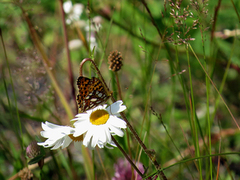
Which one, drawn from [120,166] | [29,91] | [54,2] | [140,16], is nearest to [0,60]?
[54,2]

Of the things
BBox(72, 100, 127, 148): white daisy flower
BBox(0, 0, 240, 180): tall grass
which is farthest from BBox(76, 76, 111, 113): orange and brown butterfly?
BBox(0, 0, 240, 180): tall grass

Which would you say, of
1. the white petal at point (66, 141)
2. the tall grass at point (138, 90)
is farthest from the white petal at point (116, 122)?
the tall grass at point (138, 90)

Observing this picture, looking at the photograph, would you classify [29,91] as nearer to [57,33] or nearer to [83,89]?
[83,89]

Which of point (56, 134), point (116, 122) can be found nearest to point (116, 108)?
point (116, 122)

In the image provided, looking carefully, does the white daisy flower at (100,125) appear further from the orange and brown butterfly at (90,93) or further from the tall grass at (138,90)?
the tall grass at (138,90)

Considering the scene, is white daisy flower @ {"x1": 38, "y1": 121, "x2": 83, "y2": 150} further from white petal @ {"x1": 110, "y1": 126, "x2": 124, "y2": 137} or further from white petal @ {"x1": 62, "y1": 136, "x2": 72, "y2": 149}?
white petal @ {"x1": 110, "y1": 126, "x2": 124, "y2": 137}

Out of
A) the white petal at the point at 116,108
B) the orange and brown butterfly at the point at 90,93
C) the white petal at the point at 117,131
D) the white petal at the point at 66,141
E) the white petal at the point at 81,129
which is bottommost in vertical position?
the white petal at the point at 117,131
